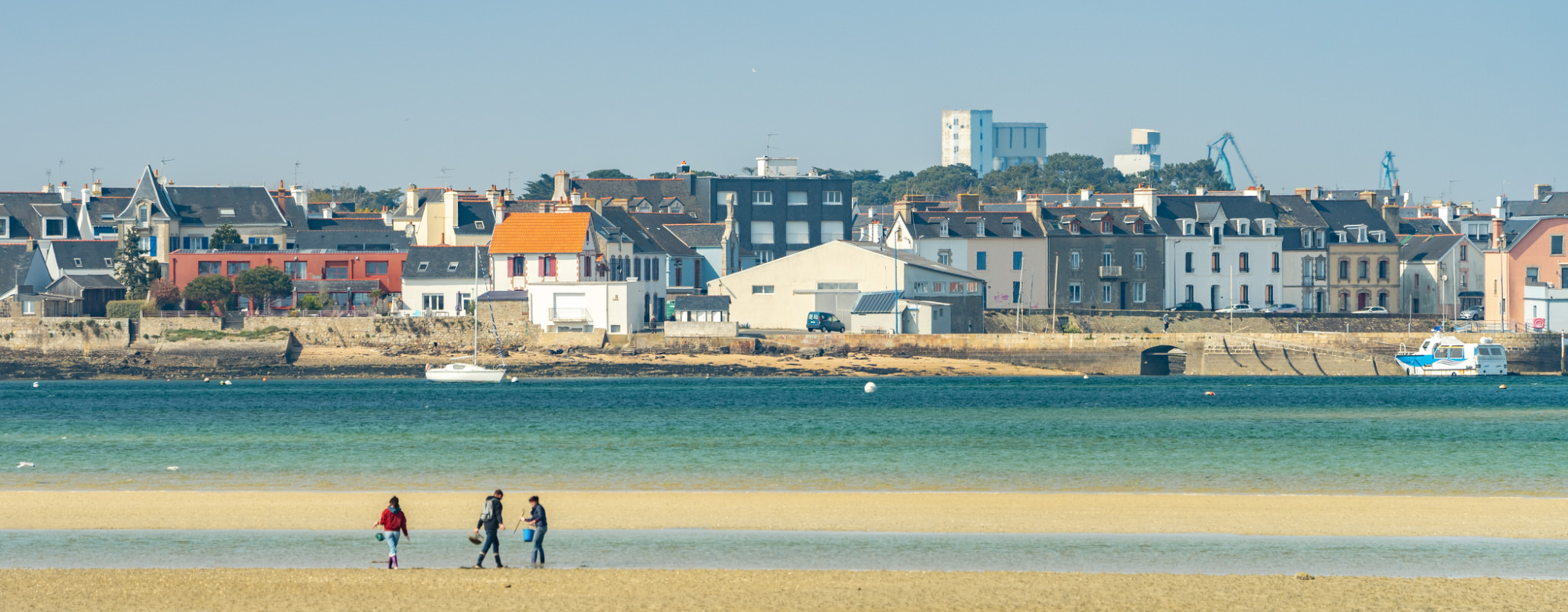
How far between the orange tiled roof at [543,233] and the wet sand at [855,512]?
4242 centimetres

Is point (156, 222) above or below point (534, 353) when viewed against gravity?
above

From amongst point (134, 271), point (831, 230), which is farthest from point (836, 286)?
point (134, 271)

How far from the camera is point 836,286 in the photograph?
7306 cm

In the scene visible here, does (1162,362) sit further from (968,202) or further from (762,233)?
(762,233)

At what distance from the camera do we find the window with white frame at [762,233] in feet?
308

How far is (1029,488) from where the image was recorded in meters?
29.6

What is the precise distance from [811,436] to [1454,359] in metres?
37.1

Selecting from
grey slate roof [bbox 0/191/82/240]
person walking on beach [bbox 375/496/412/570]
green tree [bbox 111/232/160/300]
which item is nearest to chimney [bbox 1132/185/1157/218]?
green tree [bbox 111/232/160/300]

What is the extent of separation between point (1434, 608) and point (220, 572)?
15.1 m

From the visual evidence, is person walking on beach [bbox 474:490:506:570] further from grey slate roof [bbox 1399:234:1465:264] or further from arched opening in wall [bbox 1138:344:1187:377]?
grey slate roof [bbox 1399:234:1465:264]

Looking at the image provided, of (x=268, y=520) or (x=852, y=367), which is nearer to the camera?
(x=268, y=520)

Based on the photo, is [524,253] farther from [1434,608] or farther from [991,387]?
[1434,608]

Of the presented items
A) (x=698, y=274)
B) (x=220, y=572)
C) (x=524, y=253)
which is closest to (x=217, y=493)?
(x=220, y=572)

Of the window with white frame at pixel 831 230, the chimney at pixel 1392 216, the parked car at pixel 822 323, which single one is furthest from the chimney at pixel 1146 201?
the parked car at pixel 822 323
